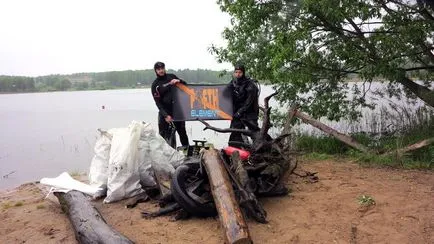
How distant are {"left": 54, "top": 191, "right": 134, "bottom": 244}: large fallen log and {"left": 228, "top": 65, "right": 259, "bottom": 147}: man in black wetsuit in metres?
2.89

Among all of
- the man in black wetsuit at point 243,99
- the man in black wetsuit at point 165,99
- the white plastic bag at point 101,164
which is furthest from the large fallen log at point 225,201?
the man in black wetsuit at point 165,99

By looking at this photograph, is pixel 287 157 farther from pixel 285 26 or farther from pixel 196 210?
pixel 285 26

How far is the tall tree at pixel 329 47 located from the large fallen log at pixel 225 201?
3677 mm

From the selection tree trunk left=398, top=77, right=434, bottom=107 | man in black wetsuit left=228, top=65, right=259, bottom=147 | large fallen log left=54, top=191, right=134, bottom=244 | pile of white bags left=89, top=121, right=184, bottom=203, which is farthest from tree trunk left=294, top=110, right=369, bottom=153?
large fallen log left=54, top=191, right=134, bottom=244

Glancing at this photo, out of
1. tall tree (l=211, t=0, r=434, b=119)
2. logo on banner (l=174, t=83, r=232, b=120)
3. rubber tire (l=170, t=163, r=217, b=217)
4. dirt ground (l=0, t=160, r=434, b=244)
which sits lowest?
dirt ground (l=0, t=160, r=434, b=244)

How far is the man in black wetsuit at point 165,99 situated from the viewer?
7.87 m

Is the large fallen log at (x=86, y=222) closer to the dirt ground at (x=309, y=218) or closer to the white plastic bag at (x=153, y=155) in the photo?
the dirt ground at (x=309, y=218)

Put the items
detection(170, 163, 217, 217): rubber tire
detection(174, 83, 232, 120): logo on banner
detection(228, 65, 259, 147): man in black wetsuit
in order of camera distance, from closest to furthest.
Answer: detection(170, 163, 217, 217): rubber tire
detection(228, 65, 259, 147): man in black wetsuit
detection(174, 83, 232, 120): logo on banner

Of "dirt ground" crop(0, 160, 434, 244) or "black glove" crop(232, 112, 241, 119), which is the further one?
"black glove" crop(232, 112, 241, 119)

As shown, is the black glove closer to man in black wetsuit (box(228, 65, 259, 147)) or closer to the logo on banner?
man in black wetsuit (box(228, 65, 259, 147))

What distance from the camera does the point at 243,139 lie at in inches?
297

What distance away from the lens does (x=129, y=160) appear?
6219 millimetres

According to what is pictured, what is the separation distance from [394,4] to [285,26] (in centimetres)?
212

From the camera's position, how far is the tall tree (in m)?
7.98
